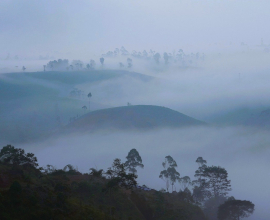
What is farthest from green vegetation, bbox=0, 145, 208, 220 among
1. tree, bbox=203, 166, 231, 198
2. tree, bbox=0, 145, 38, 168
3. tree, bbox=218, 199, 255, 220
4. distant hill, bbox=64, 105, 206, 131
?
distant hill, bbox=64, 105, 206, 131

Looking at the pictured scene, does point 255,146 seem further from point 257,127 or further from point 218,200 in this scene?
point 218,200

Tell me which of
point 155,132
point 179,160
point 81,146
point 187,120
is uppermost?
Answer: point 187,120

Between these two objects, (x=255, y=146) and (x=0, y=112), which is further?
(x=0, y=112)

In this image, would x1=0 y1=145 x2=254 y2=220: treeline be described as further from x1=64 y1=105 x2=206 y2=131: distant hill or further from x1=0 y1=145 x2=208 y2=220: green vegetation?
x1=64 y1=105 x2=206 y2=131: distant hill

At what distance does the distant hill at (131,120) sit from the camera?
153 meters

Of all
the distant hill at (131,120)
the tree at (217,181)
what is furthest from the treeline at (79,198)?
the distant hill at (131,120)

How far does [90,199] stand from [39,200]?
1088 centimetres

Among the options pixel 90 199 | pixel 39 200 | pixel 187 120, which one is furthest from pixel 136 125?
pixel 39 200

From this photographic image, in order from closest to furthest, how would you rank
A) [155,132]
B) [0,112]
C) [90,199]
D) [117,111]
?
[90,199], [155,132], [117,111], [0,112]

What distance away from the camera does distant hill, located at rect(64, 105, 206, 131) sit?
153m

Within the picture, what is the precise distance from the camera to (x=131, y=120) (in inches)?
6186

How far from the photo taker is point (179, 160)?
11881cm

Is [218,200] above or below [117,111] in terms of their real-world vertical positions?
below

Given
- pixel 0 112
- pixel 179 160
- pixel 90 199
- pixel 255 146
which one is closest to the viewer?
pixel 90 199
